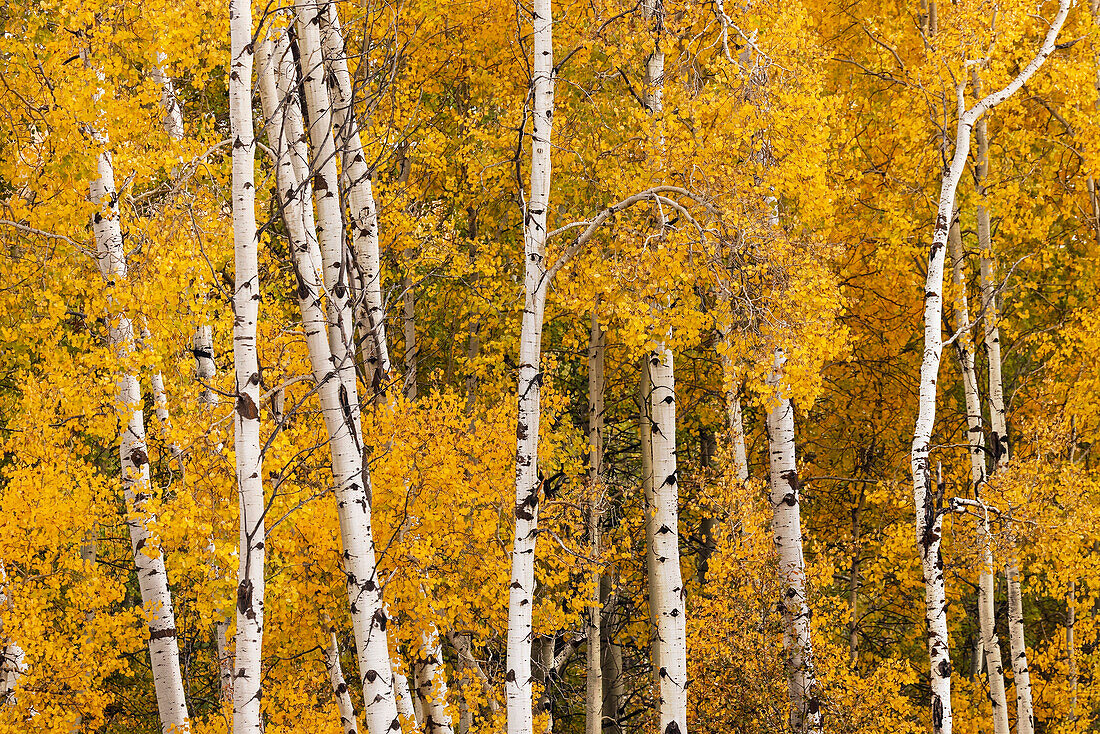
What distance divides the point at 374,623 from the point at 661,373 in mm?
3196

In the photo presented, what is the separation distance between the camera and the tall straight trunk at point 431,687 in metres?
8.38

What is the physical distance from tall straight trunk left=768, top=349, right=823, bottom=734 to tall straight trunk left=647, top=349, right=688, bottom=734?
5.46ft

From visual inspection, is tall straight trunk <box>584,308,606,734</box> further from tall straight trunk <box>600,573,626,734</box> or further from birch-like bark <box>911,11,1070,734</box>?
birch-like bark <box>911,11,1070,734</box>

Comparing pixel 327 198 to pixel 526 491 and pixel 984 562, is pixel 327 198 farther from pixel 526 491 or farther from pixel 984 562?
pixel 984 562

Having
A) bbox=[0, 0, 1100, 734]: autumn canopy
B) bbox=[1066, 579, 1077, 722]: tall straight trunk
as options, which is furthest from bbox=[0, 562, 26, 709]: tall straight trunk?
bbox=[1066, 579, 1077, 722]: tall straight trunk

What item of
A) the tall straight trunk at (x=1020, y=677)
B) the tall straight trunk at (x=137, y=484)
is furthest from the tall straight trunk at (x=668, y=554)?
the tall straight trunk at (x=1020, y=677)

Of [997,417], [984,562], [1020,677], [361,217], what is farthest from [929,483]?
[361,217]

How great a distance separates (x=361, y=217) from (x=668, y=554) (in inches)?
154

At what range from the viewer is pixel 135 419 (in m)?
8.53

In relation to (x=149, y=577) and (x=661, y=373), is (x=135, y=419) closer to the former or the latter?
(x=149, y=577)

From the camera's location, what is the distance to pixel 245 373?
582 cm

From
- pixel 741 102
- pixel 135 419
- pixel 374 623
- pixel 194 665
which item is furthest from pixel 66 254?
pixel 194 665

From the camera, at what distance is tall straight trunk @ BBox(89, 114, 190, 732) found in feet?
27.0

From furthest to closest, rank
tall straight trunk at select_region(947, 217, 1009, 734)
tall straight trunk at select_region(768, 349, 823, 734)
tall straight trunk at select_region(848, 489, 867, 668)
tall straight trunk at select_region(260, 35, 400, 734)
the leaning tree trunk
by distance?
1. tall straight trunk at select_region(848, 489, 867, 668)
2. tall straight trunk at select_region(947, 217, 1009, 734)
3. the leaning tree trunk
4. tall straight trunk at select_region(768, 349, 823, 734)
5. tall straight trunk at select_region(260, 35, 400, 734)
